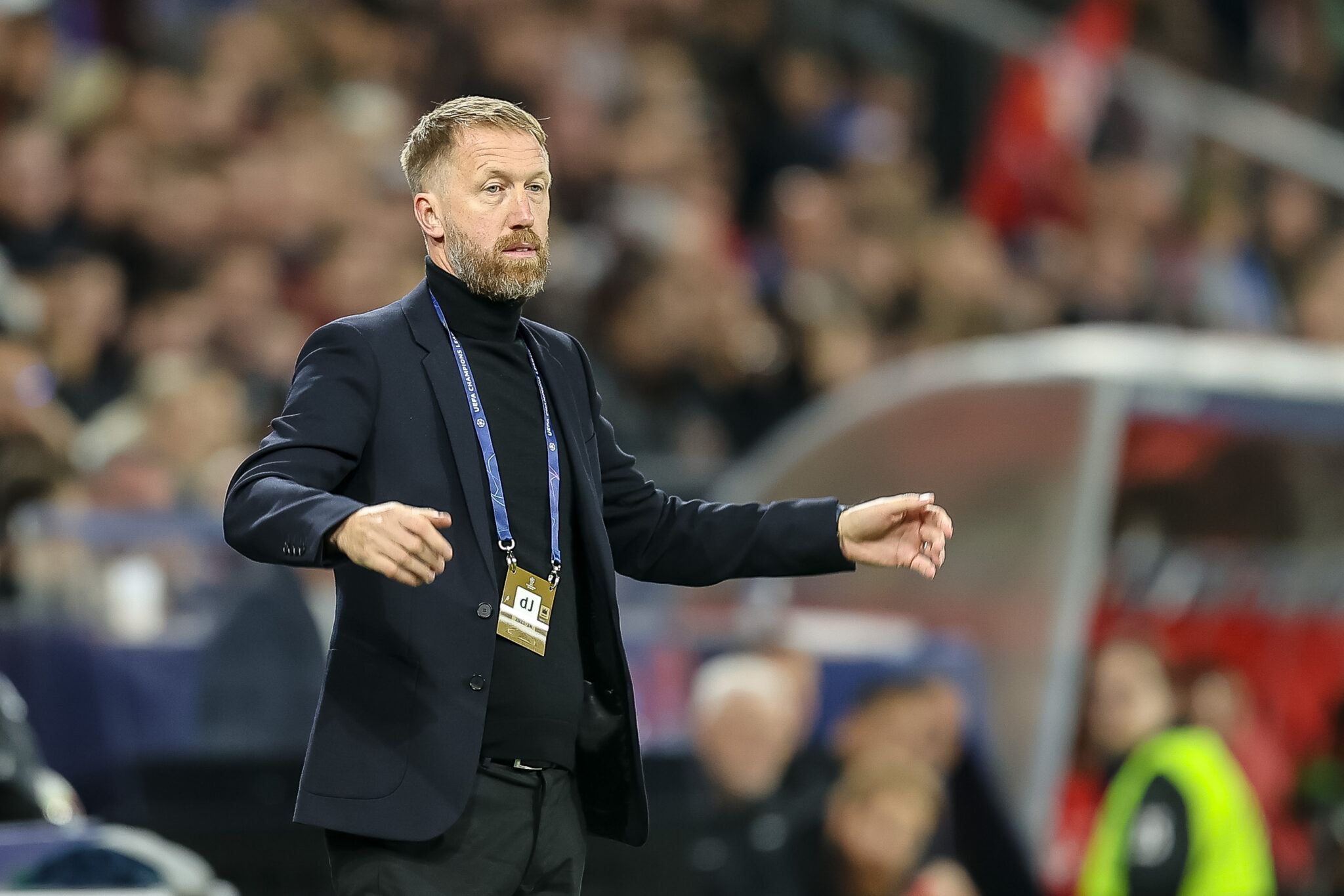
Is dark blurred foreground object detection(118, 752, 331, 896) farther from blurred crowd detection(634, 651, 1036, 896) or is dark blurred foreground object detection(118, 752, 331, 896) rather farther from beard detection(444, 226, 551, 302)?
beard detection(444, 226, 551, 302)

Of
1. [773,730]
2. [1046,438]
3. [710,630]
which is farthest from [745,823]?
[1046,438]

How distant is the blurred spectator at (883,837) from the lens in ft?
18.0

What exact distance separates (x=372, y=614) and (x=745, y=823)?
117 inches

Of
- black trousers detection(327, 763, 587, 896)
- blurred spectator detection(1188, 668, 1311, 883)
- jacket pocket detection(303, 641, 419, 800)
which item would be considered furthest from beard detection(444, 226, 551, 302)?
blurred spectator detection(1188, 668, 1311, 883)

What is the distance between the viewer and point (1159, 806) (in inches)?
234

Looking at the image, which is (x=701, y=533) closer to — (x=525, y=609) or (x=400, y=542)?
(x=525, y=609)

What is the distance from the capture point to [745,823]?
17.6ft

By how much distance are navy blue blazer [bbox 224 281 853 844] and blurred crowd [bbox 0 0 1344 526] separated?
8.83 feet

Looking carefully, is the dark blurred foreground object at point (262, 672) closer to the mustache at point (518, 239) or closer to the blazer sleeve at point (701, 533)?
the blazer sleeve at point (701, 533)

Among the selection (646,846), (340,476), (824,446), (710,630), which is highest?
(340,476)

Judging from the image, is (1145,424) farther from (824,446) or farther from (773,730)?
(773,730)

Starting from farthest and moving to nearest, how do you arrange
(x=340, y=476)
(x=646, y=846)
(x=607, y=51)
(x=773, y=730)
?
(x=607, y=51) → (x=773, y=730) → (x=646, y=846) → (x=340, y=476)

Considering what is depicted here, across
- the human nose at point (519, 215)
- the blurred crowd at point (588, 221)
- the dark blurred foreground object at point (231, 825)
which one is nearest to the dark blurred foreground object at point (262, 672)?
the dark blurred foreground object at point (231, 825)

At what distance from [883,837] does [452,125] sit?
3363 mm
